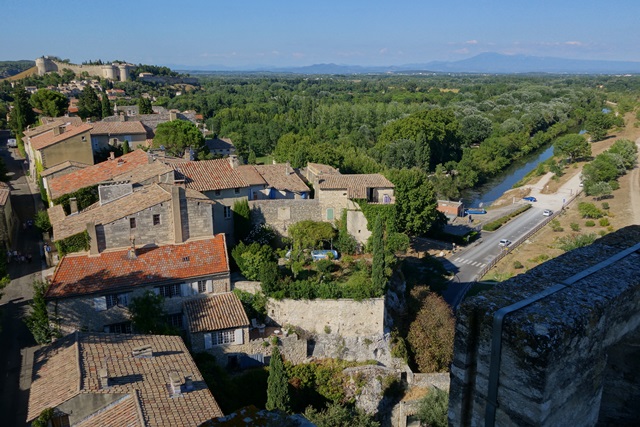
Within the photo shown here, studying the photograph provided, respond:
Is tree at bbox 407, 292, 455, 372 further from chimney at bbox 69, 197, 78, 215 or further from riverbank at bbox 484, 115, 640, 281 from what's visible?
chimney at bbox 69, 197, 78, 215

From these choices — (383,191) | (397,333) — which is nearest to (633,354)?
(397,333)

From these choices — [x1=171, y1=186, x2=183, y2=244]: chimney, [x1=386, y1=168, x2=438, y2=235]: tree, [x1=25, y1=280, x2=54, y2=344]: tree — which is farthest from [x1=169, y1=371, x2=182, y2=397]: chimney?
[x1=386, y1=168, x2=438, y2=235]: tree

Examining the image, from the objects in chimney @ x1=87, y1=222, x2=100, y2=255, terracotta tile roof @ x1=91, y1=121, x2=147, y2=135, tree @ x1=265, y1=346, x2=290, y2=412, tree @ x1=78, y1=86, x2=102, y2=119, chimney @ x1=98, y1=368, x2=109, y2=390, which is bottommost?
tree @ x1=265, y1=346, x2=290, y2=412

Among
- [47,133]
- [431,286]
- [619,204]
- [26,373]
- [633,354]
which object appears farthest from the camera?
[619,204]

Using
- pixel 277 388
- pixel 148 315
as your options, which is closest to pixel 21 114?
pixel 148 315

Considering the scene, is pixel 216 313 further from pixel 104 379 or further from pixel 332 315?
pixel 104 379

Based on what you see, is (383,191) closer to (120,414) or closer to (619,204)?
(120,414)

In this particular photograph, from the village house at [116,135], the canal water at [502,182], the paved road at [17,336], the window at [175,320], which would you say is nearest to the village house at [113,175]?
the paved road at [17,336]
